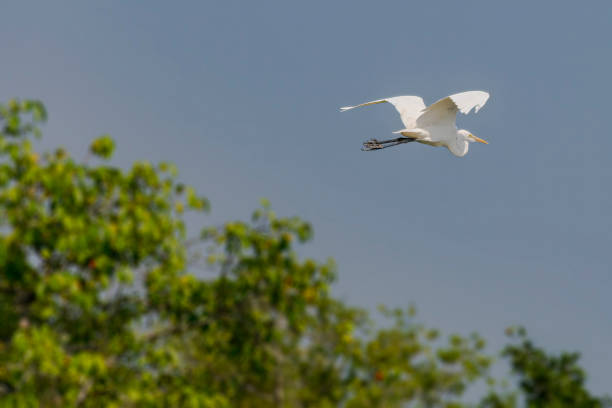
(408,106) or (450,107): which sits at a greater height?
(408,106)

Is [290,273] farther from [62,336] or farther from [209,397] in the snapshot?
[62,336]

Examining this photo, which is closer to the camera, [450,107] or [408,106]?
[450,107]

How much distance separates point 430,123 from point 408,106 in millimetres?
568

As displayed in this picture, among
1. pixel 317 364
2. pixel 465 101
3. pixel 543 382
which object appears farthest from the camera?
pixel 543 382

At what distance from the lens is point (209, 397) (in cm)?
819

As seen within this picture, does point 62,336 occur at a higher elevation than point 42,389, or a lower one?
higher

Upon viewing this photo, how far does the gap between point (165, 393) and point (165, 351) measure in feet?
1.46

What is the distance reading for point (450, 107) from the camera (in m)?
7.50

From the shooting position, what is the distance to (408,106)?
8.45 metres

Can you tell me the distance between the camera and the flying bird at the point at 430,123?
7.43 meters

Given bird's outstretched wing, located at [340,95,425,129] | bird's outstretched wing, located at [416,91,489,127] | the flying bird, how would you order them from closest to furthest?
bird's outstretched wing, located at [416,91,489,127], the flying bird, bird's outstretched wing, located at [340,95,425,129]

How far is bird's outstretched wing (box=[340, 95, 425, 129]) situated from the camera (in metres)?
8.09

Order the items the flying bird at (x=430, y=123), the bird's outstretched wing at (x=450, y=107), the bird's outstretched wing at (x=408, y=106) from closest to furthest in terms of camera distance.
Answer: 1. the bird's outstretched wing at (x=450, y=107)
2. the flying bird at (x=430, y=123)
3. the bird's outstretched wing at (x=408, y=106)

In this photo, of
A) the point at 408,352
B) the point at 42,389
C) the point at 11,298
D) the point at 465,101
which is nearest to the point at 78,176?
the point at 11,298
